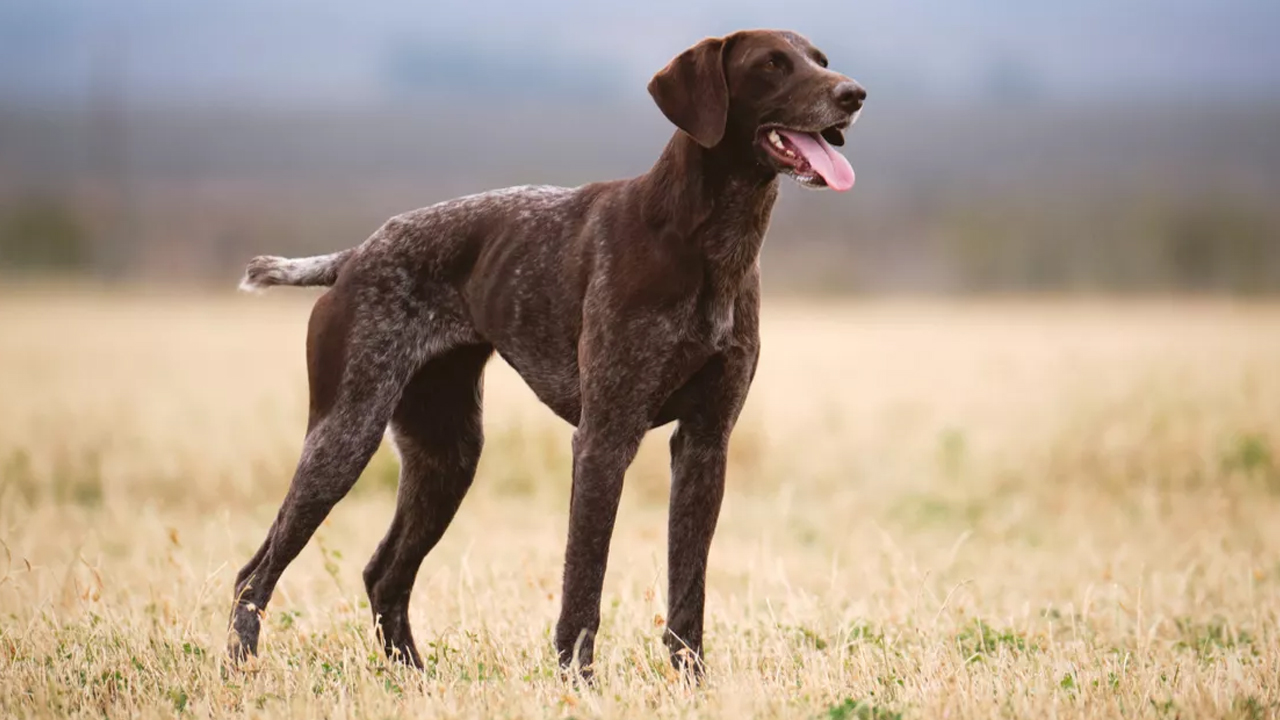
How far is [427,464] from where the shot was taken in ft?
22.5

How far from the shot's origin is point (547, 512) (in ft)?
42.3

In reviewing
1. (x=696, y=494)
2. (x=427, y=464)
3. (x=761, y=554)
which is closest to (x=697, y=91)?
(x=696, y=494)

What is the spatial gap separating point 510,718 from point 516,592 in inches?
104

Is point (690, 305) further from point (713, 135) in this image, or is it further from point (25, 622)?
point (25, 622)

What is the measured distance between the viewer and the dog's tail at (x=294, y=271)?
Answer: 22.5 ft

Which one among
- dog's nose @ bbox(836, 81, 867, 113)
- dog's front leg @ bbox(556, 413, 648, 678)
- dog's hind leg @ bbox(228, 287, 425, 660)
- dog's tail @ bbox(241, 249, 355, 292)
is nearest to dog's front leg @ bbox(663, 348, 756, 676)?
Answer: dog's front leg @ bbox(556, 413, 648, 678)

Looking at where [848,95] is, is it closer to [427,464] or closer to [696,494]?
[696,494]

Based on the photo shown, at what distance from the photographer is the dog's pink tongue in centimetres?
536

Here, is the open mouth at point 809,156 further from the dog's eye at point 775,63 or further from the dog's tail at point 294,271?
the dog's tail at point 294,271

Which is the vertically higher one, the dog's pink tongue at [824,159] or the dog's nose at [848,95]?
the dog's nose at [848,95]

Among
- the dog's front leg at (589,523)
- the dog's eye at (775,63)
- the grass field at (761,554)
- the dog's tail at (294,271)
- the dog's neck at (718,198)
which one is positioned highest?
the dog's eye at (775,63)

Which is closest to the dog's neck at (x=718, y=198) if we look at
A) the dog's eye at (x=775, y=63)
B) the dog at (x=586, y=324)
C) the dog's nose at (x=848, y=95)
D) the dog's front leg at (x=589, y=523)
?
the dog at (x=586, y=324)

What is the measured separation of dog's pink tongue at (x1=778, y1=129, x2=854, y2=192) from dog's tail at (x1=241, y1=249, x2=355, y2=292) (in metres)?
2.45

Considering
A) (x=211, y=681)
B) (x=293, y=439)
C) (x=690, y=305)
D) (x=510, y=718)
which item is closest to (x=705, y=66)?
(x=690, y=305)
